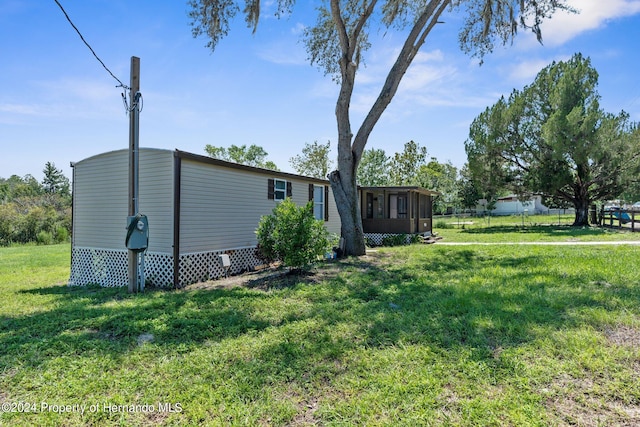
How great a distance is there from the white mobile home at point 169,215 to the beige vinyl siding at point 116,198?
0.8 inches

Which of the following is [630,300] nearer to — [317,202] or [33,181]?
[317,202]

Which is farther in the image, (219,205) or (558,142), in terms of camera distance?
(558,142)

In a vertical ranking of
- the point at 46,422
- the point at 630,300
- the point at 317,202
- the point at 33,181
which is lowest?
the point at 46,422

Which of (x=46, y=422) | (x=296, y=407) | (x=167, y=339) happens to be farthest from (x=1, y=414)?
(x=296, y=407)

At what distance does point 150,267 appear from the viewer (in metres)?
7.26

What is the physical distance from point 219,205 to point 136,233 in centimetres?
207

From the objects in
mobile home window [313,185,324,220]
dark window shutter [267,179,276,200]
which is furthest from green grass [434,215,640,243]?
dark window shutter [267,179,276,200]

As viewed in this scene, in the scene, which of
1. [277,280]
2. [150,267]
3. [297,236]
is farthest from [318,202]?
[150,267]

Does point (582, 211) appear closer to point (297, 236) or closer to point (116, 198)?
point (297, 236)

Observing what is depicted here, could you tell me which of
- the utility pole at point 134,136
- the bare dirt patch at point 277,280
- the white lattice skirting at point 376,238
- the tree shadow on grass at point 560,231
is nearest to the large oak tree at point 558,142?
the tree shadow on grass at point 560,231

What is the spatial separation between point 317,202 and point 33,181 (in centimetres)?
7564

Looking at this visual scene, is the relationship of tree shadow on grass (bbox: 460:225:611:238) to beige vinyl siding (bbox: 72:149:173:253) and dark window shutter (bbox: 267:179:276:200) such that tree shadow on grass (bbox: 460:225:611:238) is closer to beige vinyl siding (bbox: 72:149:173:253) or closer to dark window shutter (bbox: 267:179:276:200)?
dark window shutter (bbox: 267:179:276:200)

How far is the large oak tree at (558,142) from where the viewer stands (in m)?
17.2

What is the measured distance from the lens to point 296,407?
254cm
